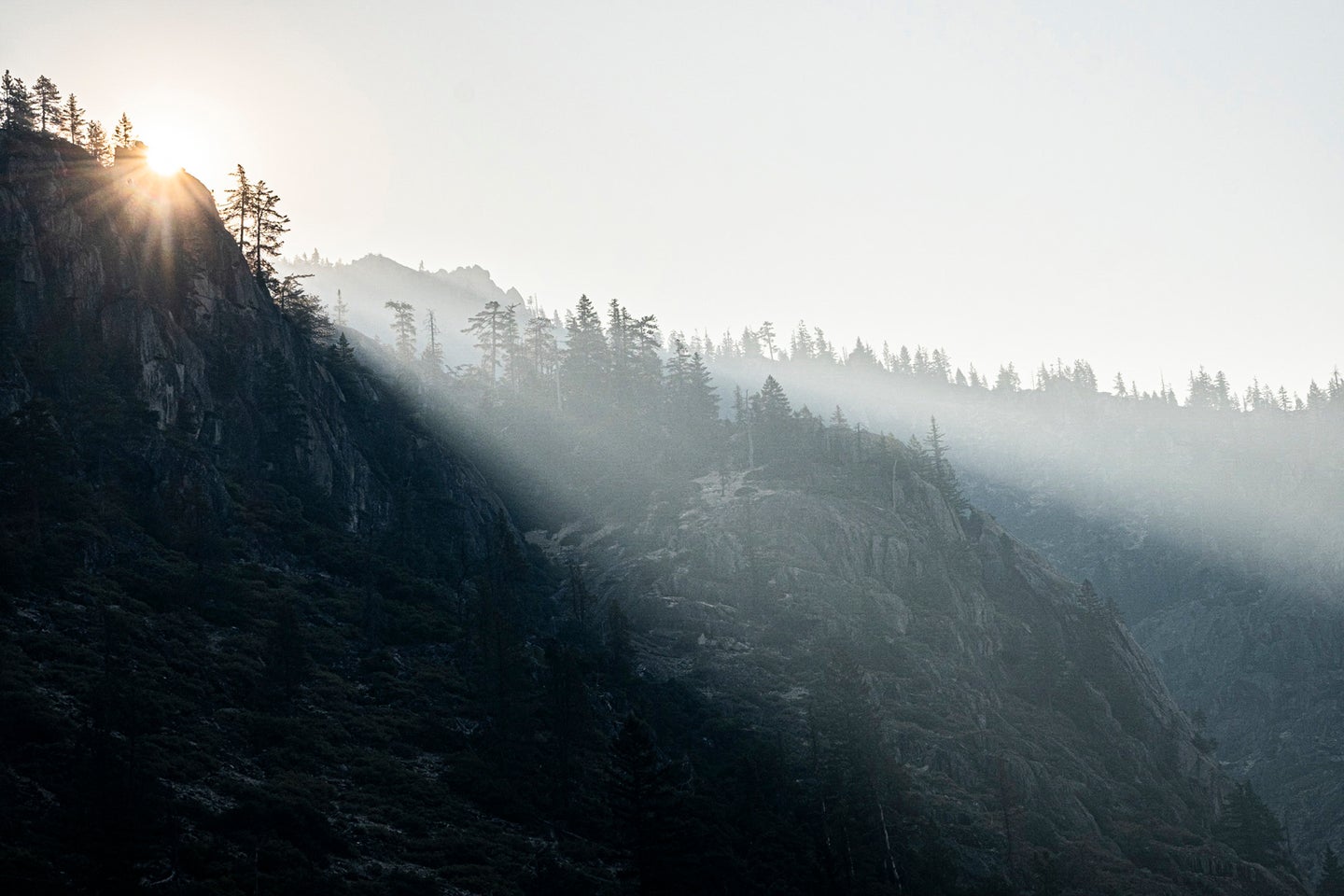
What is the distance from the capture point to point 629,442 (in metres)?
129

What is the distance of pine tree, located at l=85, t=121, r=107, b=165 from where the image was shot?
309 feet

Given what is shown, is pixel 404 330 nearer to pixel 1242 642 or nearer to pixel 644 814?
pixel 644 814

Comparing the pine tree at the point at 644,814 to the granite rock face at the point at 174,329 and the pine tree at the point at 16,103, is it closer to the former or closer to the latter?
the granite rock face at the point at 174,329

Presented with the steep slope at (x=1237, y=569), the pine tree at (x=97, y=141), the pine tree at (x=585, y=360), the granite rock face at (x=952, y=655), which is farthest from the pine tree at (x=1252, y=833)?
the pine tree at (x=97, y=141)

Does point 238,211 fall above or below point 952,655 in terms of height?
above

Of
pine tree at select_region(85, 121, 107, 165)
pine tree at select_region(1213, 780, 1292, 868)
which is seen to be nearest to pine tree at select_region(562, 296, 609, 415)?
pine tree at select_region(85, 121, 107, 165)

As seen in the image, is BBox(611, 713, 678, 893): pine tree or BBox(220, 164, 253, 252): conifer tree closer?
BBox(611, 713, 678, 893): pine tree

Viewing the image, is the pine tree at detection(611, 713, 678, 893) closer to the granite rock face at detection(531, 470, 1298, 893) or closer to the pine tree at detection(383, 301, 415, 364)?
the granite rock face at detection(531, 470, 1298, 893)

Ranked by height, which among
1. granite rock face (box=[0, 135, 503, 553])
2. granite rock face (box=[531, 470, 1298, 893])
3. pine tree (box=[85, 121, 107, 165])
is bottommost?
granite rock face (box=[531, 470, 1298, 893])

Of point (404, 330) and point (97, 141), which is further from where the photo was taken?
point (404, 330)

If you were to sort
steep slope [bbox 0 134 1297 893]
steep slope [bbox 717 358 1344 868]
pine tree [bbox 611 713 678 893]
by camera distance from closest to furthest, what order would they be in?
1. steep slope [bbox 0 134 1297 893]
2. pine tree [bbox 611 713 678 893]
3. steep slope [bbox 717 358 1344 868]

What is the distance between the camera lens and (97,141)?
101m

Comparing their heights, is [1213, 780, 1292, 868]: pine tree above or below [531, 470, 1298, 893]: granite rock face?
below

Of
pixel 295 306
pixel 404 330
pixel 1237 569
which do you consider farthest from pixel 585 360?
pixel 1237 569
